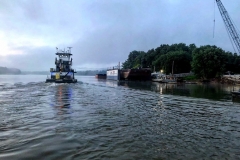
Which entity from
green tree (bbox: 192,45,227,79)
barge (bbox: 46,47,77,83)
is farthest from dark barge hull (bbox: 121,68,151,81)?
barge (bbox: 46,47,77,83)

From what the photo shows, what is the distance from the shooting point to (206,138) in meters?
10.2

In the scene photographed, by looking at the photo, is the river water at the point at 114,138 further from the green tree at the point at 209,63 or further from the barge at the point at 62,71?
A: the green tree at the point at 209,63

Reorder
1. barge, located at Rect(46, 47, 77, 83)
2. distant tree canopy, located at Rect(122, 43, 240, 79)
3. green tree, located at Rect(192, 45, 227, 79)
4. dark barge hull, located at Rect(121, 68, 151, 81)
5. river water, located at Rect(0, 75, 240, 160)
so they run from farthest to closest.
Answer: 1. dark barge hull, located at Rect(121, 68, 151, 81)
2. distant tree canopy, located at Rect(122, 43, 240, 79)
3. green tree, located at Rect(192, 45, 227, 79)
4. barge, located at Rect(46, 47, 77, 83)
5. river water, located at Rect(0, 75, 240, 160)

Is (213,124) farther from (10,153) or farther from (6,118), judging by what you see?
(6,118)

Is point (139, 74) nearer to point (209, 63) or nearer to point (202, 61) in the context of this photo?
point (202, 61)

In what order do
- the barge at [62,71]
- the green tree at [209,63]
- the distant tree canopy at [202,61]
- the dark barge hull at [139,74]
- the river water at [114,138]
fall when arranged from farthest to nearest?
1. the dark barge hull at [139,74]
2. the distant tree canopy at [202,61]
3. the green tree at [209,63]
4. the barge at [62,71]
5. the river water at [114,138]

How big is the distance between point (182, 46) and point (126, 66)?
2601 inches

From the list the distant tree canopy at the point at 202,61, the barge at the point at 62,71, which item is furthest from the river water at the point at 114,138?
the distant tree canopy at the point at 202,61

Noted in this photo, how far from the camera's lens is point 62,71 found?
213 ft

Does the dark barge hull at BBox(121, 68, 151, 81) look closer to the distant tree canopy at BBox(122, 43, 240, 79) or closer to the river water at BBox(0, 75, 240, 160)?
the distant tree canopy at BBox(122, 43, 240, 79)

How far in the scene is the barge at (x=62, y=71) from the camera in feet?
202

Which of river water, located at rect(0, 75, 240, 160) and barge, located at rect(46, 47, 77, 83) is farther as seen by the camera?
barge, located at rect(46, 47, 77, 83)

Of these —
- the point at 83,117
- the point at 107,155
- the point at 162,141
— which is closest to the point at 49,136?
the point at 107,155

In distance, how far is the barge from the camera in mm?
61506
